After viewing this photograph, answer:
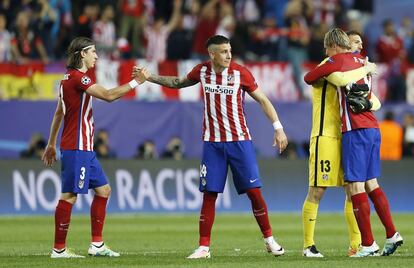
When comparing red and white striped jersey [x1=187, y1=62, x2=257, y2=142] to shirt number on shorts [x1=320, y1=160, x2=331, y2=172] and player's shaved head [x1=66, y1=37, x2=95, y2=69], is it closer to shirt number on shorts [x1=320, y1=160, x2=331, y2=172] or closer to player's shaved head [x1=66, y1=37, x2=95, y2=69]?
shirt number on shorts [x1=320, y1=160, x2=331, y2=172]

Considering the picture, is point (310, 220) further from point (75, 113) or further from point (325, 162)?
point (75, 113)

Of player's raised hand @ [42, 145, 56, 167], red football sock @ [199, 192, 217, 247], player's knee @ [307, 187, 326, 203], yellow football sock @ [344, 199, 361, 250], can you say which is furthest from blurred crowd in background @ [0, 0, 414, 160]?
player's knee @ [307, 187, 326, 203]

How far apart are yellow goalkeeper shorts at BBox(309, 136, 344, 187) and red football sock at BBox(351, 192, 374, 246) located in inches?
11.3

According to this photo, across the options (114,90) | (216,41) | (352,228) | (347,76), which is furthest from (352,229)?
(114,90)

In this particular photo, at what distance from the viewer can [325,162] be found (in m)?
13.4

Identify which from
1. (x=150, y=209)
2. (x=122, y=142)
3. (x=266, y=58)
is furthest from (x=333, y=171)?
(x=266, y=58)

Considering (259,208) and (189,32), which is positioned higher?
(189,32)

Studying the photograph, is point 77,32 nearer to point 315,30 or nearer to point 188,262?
point 315,30

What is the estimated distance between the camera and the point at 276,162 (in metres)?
24.5

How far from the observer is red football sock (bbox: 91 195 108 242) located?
45.7ft

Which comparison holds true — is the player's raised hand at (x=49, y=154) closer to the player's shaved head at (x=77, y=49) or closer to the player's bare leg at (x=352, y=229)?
the player's shaved head at (x=77, y=49)

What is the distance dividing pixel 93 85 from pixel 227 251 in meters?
2.77

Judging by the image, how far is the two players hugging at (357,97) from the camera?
13203 millimetres

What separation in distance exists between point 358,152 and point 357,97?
60 centimetres
